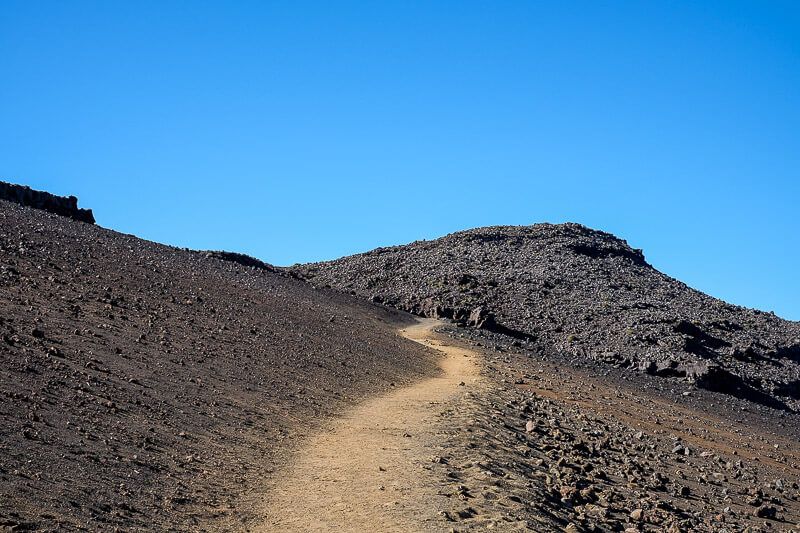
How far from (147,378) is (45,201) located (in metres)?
28.6

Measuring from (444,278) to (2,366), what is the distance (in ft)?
139

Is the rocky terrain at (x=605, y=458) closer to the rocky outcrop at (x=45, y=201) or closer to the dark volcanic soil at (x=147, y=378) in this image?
the dark volcanic soil at (x=147, y=378)

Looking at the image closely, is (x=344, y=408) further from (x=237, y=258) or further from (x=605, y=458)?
(x=237, y=258)

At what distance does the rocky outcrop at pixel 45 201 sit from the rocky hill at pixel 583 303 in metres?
17.6

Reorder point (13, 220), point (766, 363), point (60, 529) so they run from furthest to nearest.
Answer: point (766, 363), point (13, 220), point (60, 529)

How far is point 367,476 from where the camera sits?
15117mm

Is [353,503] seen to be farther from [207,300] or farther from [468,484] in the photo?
[207,300]

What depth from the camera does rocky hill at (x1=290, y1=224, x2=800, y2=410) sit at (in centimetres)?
4553

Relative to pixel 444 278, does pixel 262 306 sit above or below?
below

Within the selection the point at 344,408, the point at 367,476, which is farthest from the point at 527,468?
the point at 344,408

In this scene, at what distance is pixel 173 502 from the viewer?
→ 41.8 ft

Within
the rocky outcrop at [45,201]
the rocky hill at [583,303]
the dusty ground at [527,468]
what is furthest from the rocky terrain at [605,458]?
the rocky outcrop at [45,201]

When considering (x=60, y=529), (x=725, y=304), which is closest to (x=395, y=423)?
(x=60, y=529)

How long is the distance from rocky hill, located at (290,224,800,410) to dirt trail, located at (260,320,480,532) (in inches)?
944
